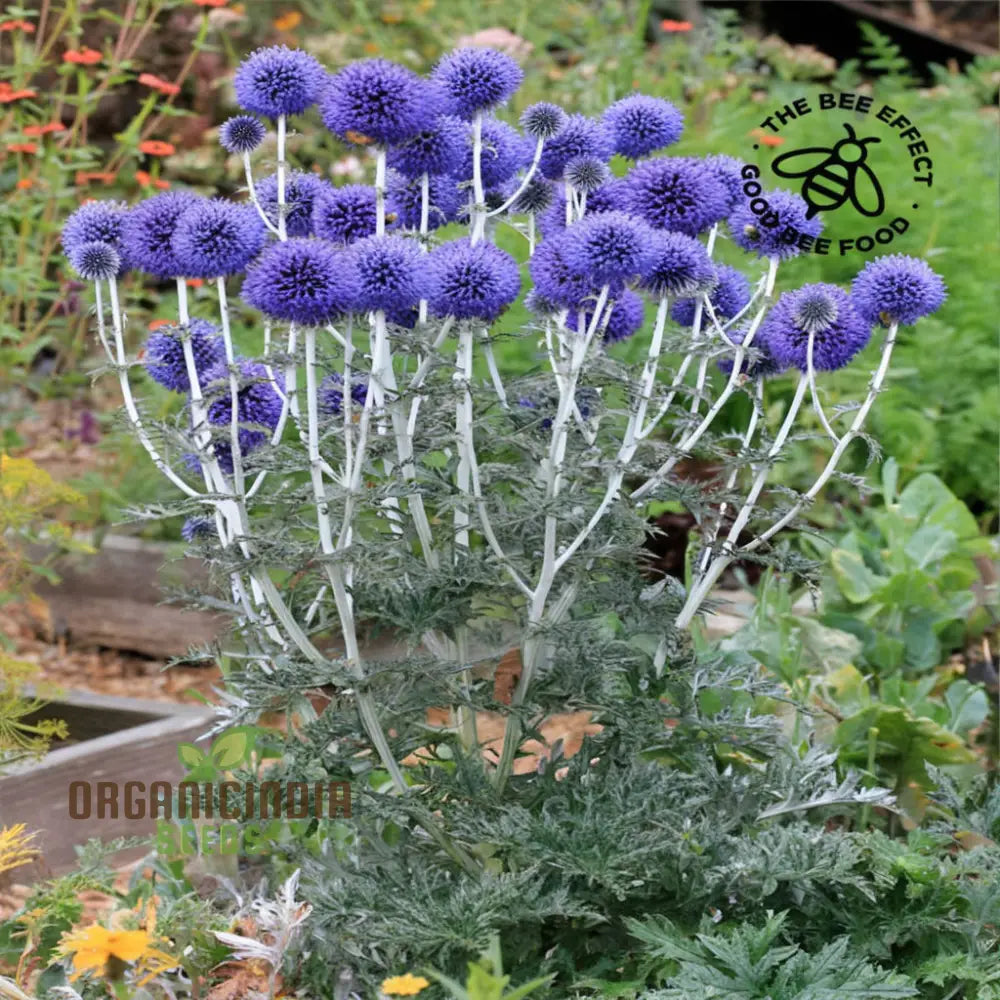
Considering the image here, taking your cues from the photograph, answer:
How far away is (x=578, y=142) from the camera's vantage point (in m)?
2.19

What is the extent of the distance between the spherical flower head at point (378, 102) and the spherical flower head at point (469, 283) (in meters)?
0.19

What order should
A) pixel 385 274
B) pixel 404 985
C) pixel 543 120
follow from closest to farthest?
pixel 404 985
pixel 385 274
pixel 543 120

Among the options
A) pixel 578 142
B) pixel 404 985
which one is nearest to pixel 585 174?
pixel 578 142

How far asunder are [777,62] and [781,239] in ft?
14.1

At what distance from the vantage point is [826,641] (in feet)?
10.3

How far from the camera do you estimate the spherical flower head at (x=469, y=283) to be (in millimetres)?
1982

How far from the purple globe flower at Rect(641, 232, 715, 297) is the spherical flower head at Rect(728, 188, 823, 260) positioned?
20 centimetres

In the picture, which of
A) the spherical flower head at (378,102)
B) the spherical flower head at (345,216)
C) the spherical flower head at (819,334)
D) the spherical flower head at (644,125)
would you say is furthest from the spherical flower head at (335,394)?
the spherical flower head at (819,334)

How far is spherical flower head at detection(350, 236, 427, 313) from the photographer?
1.88 metres

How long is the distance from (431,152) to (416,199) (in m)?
0.21

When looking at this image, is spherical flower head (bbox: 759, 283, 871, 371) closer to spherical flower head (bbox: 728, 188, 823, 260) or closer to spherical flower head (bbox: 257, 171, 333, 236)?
spherical flower head (bbox: 728, 188, 823, 260)

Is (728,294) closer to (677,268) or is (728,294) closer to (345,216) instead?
(677,268)

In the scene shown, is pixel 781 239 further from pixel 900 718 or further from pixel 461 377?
pixel 900 718

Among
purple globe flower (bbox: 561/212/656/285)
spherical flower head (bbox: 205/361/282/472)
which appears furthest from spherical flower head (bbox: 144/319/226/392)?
purple globe flower (bbox: 561/212/656/285)
